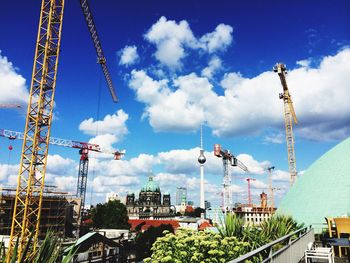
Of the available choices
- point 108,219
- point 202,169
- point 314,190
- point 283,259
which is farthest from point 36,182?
point 202,169

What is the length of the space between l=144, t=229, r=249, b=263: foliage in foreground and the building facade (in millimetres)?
151797

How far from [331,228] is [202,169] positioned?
531 ft

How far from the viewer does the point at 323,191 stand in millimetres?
20359

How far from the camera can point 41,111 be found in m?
35.8

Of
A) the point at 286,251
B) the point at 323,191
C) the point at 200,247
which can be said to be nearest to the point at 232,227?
the point at 200,247

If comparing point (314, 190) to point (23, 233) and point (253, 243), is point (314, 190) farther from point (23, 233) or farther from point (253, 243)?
point (23, 233)

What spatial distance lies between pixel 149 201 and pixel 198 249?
16302 cm

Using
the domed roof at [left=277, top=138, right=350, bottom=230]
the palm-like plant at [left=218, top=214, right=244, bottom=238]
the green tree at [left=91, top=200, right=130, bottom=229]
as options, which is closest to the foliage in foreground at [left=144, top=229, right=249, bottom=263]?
the palm-like plant at [left=218, top=214, right=244, bottom=238]

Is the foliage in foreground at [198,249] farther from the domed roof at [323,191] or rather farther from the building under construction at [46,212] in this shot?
the building under construction at [46,212]

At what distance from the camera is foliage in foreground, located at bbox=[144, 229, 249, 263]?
7.20m

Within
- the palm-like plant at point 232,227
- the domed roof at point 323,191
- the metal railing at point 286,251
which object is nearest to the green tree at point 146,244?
the domed roof at point 323,191

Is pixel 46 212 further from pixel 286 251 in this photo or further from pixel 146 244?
pixel 286 251

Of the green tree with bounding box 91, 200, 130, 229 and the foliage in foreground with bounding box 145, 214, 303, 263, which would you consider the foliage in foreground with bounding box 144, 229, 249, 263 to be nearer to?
the foliage in foreground with bounding box 145, 214, 303, 263

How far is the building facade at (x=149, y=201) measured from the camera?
161 meters
